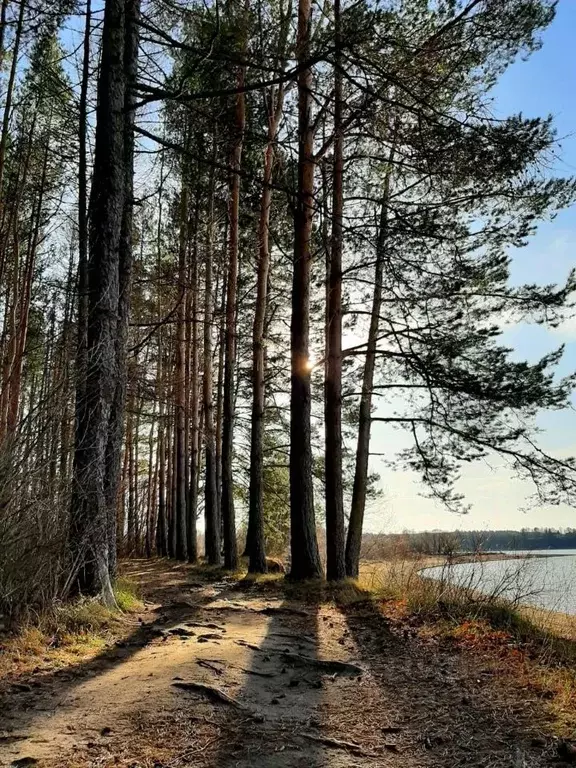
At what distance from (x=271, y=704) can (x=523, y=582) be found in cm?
329

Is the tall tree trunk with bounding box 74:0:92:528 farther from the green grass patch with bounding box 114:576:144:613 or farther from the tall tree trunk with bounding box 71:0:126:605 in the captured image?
the green grass patch with bounding box 114:576:144:613

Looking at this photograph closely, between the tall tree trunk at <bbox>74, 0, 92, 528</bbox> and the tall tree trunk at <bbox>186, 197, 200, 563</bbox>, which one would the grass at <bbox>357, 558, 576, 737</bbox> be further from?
the tall tree trunk at <bbox>186, 197, 200, 563</bbox>

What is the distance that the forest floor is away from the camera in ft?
8.57

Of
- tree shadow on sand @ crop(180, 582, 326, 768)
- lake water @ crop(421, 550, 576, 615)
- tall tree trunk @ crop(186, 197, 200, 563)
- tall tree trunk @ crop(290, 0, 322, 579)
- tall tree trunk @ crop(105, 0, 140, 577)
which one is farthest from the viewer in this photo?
tall tree trunk @ crop(186, 197, 200, 563)

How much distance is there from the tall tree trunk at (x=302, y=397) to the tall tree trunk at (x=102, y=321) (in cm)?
297

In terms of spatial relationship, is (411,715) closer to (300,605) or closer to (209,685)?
(209,685)

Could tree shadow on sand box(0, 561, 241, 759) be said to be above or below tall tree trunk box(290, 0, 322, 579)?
below

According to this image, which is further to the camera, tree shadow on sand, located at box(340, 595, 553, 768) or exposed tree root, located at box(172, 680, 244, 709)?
exposed tree root, located at box(172, 680, 244, 709)

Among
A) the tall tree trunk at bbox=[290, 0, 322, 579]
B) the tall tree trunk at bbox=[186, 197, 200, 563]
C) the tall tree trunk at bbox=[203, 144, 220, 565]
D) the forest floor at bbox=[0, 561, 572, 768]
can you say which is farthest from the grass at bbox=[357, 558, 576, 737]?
the tall tree trunk at bbox=[186, 197, 200, 563]

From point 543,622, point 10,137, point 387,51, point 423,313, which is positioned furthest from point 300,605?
point 10,137

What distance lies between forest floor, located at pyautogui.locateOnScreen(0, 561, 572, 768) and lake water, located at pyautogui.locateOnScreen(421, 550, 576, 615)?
Result: 1144 mm

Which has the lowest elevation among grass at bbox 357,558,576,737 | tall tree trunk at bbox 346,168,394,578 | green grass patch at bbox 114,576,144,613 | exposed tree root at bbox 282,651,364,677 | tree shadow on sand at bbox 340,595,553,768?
tree shadow on sand at bbox 340,595,553,768

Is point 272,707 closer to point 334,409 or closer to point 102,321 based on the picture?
point 102,321

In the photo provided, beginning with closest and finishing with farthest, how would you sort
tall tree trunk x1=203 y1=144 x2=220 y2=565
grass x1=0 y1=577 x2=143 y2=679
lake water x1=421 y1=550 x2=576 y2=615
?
grass x1=0 y1=577 x2=143 y2=679, lake water x1=421 y1=550 x2=576 y2=615, tall tree trunk x1=203 y1=144 x2=220 y2=565
